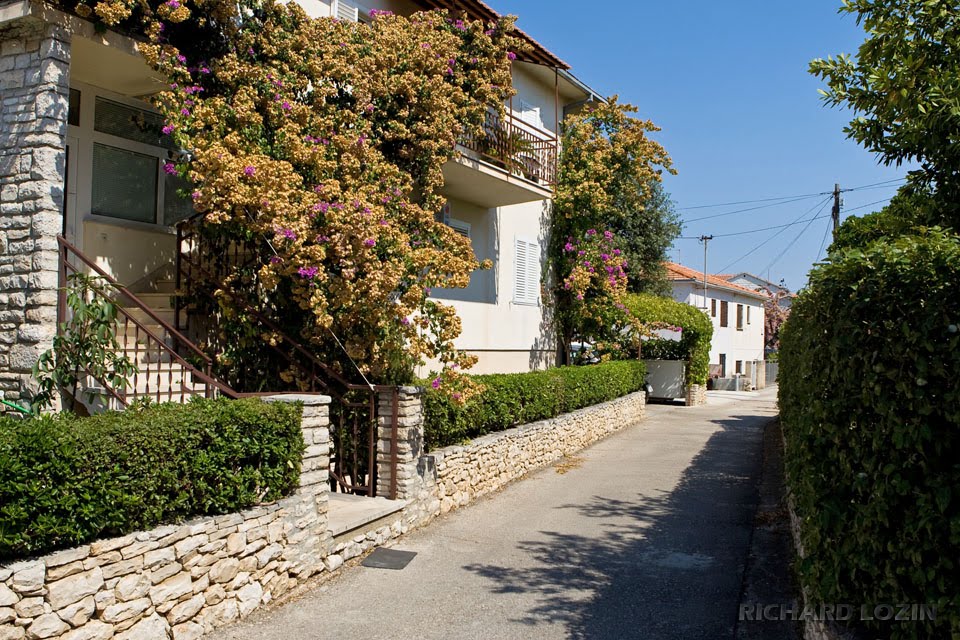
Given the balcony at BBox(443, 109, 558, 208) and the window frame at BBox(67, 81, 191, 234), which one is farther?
the balcony at BBox(443, 109, 558, 208)

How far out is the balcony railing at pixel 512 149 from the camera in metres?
13.6

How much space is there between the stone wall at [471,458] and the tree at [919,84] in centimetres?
560

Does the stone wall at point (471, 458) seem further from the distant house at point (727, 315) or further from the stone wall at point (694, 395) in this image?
the distant house at point (727, 315)

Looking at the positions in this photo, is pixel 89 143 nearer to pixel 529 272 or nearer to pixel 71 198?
pixel 71 198

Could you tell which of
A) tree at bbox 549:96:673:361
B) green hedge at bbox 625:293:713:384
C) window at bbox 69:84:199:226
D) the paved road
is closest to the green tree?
green hedge at bbox 625:293:713:384

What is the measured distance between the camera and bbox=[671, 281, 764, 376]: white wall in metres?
36.1

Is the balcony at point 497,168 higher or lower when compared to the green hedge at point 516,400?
higher

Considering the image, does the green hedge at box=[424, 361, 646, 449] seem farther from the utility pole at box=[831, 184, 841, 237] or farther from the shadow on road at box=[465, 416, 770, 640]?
the utility pole at box=[831, 184, 841, 237]

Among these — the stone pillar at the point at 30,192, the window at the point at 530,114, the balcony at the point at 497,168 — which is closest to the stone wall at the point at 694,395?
the window at the point at 530,114

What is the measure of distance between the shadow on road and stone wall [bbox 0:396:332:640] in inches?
73.1

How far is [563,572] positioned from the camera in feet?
22.9

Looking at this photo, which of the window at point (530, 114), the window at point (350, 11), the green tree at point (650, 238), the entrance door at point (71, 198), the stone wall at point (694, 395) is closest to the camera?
the entrance door at point (71, 198)

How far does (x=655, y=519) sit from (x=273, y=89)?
7131 mm

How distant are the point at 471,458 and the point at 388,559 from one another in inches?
106
